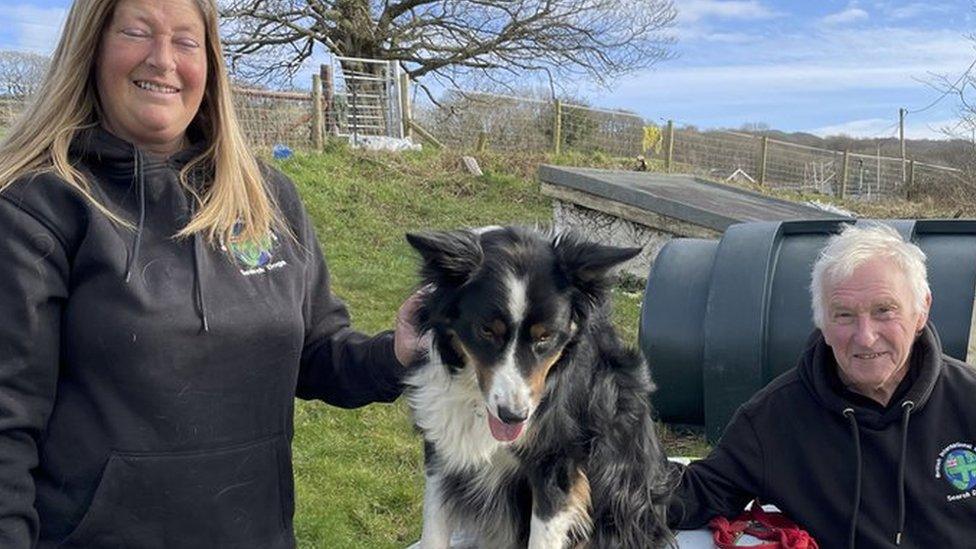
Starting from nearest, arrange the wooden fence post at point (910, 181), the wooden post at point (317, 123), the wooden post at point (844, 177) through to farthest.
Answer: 1. the wooden post at point (317, 123)
2. the wooden fence post at point (910, 181)
3. the wooden post at point (844, 177)

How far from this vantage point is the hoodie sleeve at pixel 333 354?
239cm

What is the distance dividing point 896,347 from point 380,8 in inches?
769

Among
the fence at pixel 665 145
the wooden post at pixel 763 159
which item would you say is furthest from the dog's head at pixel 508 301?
the wooden post at pixel 763 159

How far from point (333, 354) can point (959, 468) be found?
1.80m

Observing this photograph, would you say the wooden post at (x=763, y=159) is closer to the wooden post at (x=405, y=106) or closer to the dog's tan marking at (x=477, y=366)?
the wooden post at (x=405, y=106)

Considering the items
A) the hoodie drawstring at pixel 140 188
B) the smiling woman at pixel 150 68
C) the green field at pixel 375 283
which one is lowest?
the green field at pixel 375 283

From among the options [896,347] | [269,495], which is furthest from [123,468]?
[896,347]

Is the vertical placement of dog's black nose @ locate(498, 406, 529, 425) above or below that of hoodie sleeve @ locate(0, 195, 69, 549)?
below

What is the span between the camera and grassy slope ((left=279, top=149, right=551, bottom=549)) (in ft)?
14.1

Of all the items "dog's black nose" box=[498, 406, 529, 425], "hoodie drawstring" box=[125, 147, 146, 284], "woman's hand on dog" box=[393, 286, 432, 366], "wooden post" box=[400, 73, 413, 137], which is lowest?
"dog's black nose" box=[498, 406, 529, 425]

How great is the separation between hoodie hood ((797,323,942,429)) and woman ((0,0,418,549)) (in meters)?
1.53

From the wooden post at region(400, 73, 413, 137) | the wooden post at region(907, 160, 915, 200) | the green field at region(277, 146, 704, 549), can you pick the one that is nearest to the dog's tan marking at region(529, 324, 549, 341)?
the green field at region(277, 146, 704, 549)

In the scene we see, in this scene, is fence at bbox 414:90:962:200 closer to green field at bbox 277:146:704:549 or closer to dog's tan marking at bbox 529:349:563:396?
green field at bbox 277:146:704:549

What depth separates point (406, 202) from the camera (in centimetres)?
1163
